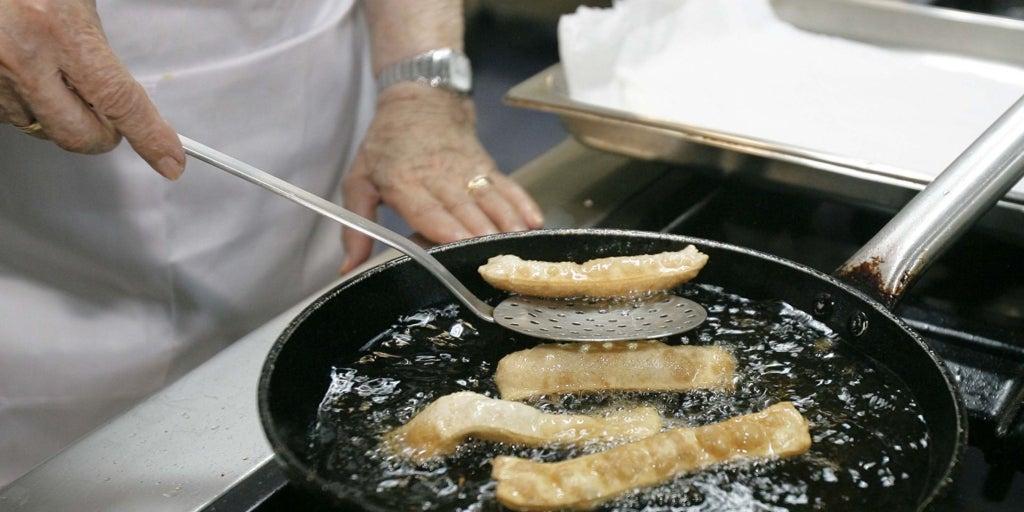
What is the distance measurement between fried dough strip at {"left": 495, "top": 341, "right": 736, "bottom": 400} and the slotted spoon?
18 millimetres

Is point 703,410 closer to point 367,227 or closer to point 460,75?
point 367,227

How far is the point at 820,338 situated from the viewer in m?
0.80

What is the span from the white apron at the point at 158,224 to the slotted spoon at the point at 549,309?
406mm

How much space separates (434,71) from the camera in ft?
4.93

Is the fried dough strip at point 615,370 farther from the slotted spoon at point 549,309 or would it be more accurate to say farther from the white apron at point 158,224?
the white apron at point 158,224

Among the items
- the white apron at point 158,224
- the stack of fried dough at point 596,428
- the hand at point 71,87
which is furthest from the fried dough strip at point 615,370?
the white apron at point 158,224

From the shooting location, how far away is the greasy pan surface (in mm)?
628

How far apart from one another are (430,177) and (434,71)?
0.82 ft

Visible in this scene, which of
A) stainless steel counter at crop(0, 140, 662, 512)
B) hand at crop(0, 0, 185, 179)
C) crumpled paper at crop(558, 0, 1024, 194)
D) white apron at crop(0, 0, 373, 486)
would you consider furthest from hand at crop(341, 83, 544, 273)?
hand at crop(0, 0, 185, 179)

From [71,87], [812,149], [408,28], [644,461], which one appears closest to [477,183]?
[408,28]

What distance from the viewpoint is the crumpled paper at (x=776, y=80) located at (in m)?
1.36

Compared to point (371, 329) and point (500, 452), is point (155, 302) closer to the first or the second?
point (371, 329)

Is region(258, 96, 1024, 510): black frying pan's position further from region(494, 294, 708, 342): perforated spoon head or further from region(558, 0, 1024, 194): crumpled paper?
region(558, 0, 1024, 194): crumpled paper

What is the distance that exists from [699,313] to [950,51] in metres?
1.06
